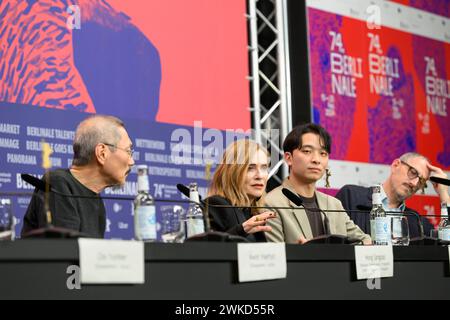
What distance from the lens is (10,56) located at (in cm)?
360

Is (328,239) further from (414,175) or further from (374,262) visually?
(414,175)

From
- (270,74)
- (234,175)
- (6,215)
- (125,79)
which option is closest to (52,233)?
(6,215)

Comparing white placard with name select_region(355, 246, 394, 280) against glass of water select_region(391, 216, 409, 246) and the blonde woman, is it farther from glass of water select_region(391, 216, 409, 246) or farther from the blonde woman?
the blonde woman

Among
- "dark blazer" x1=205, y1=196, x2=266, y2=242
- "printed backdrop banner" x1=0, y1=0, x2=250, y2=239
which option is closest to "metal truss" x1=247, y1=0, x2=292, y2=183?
"printed backdrop banner" x1=0, y1=0, x2=250, y2=239

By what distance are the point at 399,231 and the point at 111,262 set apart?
1.42m

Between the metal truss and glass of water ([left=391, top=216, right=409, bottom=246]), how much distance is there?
1.91 metres

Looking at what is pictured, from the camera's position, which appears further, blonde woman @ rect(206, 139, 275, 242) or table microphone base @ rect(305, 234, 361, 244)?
blonde woman @ rect(206, 139, 275, 242)

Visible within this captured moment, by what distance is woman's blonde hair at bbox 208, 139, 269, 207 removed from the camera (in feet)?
10.3

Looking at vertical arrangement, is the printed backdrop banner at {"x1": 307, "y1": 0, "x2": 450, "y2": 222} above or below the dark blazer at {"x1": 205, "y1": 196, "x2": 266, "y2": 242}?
above

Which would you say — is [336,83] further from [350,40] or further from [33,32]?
[33,32]

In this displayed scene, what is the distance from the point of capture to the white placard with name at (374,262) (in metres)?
2.16

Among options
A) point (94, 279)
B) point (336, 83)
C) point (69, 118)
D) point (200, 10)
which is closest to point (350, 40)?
point (336, 83)
